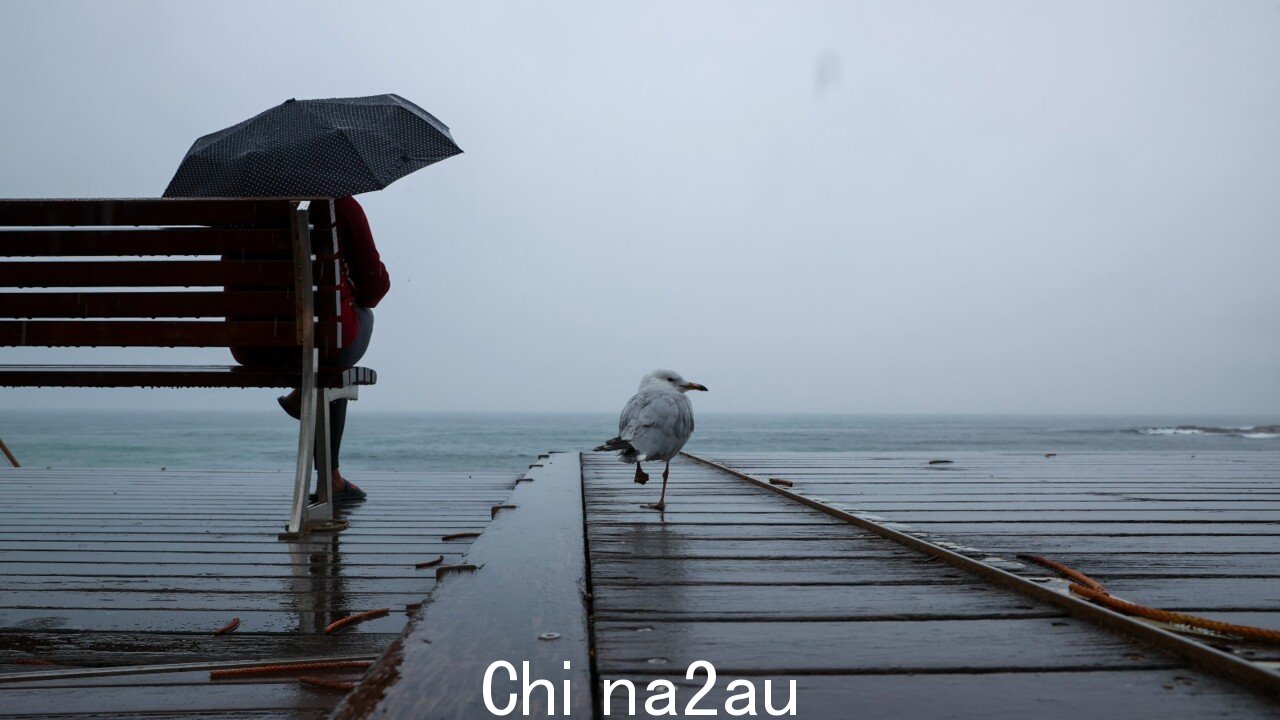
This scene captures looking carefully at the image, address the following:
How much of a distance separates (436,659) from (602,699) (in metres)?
0.24

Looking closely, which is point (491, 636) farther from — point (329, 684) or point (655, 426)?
point (655, 426)

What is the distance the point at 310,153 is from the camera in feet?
11.0

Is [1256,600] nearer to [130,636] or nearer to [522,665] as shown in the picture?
[522,665]

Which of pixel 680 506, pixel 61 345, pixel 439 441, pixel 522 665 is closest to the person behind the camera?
pixel 522 665

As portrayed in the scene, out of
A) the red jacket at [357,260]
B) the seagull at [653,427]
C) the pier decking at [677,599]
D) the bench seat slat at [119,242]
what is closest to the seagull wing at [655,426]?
the seagull at [653,427]

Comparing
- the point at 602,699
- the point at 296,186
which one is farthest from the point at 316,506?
the point at 602,699

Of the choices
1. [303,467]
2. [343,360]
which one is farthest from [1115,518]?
[343,360]

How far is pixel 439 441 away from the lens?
1305 inches

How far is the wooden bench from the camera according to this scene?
2736 mm

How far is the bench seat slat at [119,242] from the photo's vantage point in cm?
274

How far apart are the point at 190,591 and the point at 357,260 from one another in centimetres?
172

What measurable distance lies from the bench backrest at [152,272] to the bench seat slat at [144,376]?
0.09 m

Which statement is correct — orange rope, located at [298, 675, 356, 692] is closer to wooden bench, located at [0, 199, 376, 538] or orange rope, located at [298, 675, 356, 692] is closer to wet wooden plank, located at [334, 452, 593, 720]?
wet wooden plank, located at [334, 452, 593, 720]

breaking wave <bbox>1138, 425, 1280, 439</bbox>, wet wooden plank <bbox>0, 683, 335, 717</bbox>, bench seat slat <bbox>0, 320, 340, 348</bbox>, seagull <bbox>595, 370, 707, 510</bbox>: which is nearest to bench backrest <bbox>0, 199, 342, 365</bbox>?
bench seat slat <bbox>0, 320, 340, 348</bbox>
